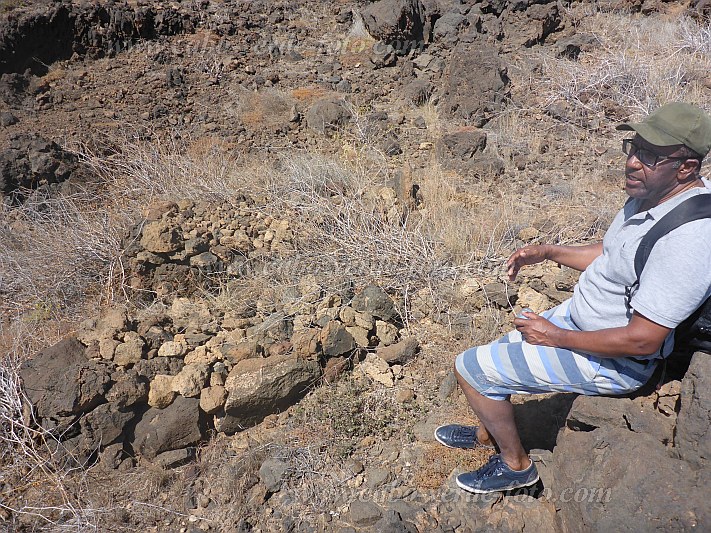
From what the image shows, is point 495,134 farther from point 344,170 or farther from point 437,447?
point 437,447

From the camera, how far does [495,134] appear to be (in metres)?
6.79

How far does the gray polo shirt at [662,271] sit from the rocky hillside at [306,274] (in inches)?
13.6

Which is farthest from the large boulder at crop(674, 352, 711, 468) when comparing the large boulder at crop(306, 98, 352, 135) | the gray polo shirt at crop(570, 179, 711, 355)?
the large boulder at crop(306, 98, 352, 135)

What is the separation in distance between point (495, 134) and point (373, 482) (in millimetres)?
5002

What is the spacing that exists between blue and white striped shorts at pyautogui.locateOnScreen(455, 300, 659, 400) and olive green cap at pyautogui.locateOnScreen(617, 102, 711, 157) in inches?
31.3

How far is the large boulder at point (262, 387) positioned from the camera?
3145mm

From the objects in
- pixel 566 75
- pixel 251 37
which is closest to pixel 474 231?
pixel 566 75

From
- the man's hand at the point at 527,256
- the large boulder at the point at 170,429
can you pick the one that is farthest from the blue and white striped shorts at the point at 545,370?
the large boulder at the point at 170,429

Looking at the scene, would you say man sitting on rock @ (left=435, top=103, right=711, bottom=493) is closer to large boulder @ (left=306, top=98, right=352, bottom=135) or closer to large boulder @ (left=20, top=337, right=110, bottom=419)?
large boulder @ (left=20, top=337, right=110, bottom=419)

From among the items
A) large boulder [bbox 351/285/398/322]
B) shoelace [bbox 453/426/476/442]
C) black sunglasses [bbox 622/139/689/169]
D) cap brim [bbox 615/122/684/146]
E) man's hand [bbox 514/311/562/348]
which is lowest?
shoelace [bbox 453/426/476/442]

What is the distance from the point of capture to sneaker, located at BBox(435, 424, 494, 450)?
282 centimetres

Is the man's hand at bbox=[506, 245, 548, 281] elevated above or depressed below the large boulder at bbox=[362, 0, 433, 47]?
below

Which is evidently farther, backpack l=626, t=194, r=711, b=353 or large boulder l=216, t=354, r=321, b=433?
large boulder l=216, t=354, r=321, b=433

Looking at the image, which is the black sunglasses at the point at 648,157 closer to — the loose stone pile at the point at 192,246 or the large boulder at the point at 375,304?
the large boulder at the point at 375,304
